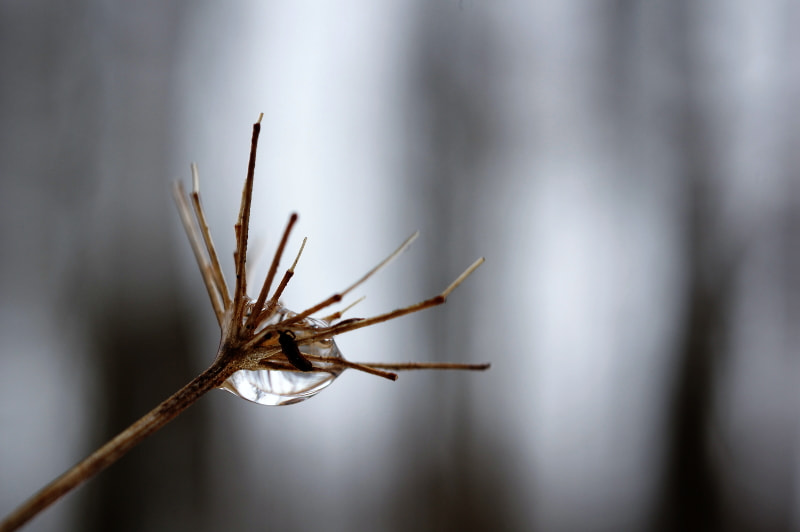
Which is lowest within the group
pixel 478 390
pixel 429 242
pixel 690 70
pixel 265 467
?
pixel 265 467

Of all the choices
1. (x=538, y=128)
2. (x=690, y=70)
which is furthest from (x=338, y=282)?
(x=690, y=70)

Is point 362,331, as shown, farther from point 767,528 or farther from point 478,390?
point 767,528

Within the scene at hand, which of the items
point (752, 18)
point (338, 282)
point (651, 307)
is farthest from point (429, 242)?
point (752, 18)

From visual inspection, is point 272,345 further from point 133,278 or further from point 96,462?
point 133,278

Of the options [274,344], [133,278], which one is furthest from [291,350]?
[133,278]

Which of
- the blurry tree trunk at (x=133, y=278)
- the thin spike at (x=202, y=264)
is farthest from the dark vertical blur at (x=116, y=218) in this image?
the thin spike at (x=202, y=264)

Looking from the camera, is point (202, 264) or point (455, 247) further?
point (455, 247)

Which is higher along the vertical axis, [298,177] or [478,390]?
[298,177]
